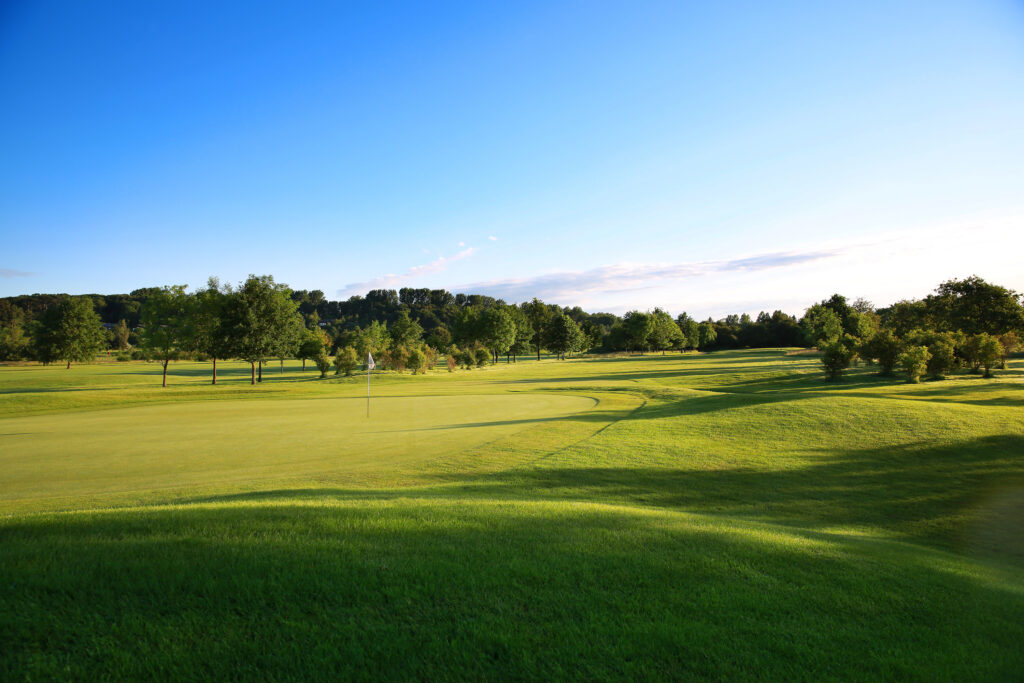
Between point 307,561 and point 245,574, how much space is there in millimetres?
475

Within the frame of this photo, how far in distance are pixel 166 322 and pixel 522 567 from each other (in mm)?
53942

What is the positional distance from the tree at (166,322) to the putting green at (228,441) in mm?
26022

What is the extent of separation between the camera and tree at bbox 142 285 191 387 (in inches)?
1775

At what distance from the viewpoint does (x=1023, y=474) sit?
32.9 ft

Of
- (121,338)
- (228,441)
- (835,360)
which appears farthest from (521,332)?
(121,338)

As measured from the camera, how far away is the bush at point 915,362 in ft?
86.3

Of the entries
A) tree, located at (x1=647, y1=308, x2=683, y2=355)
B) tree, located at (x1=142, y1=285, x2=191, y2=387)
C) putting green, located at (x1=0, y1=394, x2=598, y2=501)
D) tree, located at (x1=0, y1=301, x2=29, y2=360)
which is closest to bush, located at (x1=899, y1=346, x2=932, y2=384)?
putting green, located at (x1=0, y1=394, x2=598, y2=501)

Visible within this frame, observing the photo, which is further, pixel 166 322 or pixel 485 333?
pixel 485 333

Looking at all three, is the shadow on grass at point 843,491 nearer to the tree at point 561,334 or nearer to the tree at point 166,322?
the tree at point 166,322

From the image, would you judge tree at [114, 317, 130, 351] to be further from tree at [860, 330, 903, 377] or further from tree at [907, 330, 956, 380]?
tree at [907, 330, 956, 380]

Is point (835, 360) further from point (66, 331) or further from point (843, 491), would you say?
point (66, 331)

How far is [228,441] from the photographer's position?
580 inches

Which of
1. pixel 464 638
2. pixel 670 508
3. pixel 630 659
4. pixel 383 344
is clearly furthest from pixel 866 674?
pixel 383 344

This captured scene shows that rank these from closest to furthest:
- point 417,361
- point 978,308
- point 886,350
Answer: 1. point 886,350
2. point 978,308
3. point 417,361
